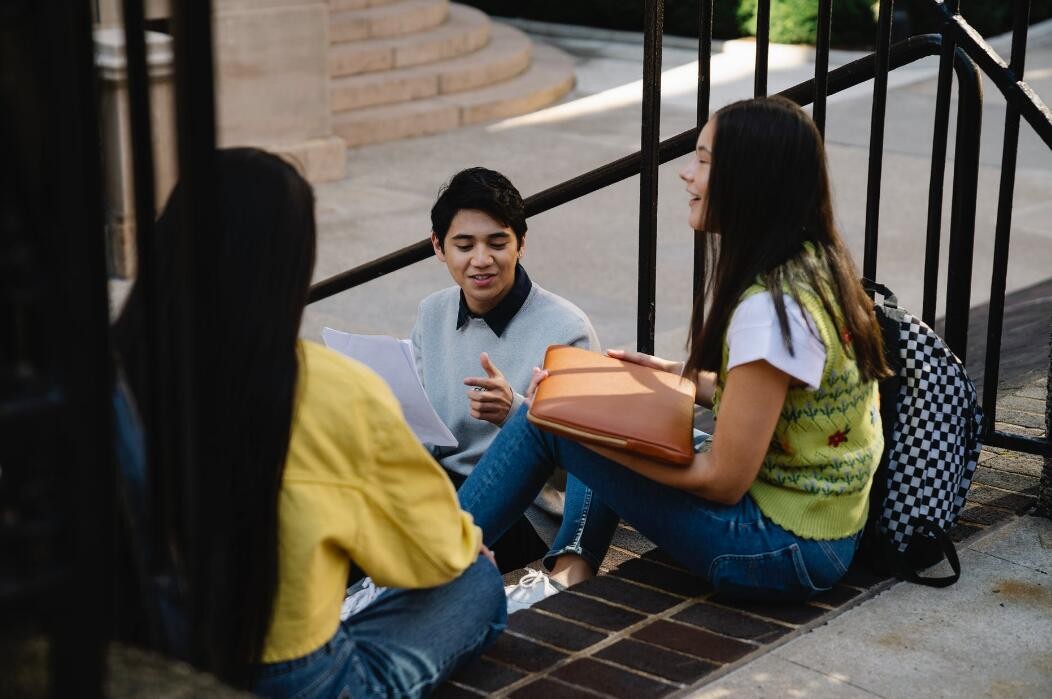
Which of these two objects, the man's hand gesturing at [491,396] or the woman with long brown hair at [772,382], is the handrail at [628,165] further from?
the woman with long brown hair at [772,382]

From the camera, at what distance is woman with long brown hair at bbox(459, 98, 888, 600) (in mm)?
2648

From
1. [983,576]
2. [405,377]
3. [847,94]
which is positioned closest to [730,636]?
[983,576]

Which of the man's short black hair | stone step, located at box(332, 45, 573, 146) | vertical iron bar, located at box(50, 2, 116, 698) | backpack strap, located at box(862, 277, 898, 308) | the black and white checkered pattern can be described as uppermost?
vertical iron bar, located at box(50, 2, 116, 698)

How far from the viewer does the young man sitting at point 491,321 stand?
143 inches

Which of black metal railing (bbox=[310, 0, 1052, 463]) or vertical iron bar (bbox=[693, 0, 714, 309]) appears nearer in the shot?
black metal railing (bbox=[310, 0, 1052, 463])

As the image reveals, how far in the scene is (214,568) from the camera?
1.66 meters

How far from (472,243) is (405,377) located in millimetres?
502

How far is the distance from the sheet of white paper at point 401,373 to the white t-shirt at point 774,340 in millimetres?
916

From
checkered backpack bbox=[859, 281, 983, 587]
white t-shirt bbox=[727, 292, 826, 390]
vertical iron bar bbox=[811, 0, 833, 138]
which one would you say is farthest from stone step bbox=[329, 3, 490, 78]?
white t-shirt bbox=[727, 292, 826, 390]

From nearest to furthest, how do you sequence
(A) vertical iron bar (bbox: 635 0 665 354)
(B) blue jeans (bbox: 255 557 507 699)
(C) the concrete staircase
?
(B) blue jeans (bbox: 255 557 507 699)
(A) vertical iron bar (bbox: 635 0 665 354)
(C) the concrete staircase

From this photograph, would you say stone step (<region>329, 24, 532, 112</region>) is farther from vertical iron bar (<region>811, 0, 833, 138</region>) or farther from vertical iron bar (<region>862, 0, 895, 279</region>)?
vertical iron bar (<region>862, 0, 895, 279</region>)

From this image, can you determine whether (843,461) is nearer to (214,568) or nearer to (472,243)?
(472,243)

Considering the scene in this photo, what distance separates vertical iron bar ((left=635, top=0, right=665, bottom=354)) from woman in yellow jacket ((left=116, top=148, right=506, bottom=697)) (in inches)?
50.6

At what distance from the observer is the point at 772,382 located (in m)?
2.62
